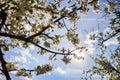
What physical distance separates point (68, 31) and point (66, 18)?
152cm

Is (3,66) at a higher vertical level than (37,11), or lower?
lower

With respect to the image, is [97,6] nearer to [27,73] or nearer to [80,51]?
[80,51]

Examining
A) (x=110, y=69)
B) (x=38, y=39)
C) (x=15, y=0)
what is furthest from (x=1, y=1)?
(x=110, y=69)

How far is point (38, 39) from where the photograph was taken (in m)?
15.0

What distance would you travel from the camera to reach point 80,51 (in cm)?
1442

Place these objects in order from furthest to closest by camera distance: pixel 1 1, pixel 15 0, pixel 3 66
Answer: pixel 3 66 < pixel 1 1 < pixel 15 0

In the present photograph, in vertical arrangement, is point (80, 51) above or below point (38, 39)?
below

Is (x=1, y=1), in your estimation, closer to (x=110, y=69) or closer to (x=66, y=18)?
(x=66, y=18)

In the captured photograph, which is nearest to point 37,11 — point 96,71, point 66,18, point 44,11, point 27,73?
point 44,11

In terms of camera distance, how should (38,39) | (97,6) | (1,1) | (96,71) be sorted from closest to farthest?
(1,1)
(97,6)
(38,39)
(96,71)

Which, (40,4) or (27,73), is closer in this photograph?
(40,4)

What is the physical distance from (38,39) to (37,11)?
2.29m

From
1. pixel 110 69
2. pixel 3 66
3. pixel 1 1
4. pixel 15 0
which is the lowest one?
pixel 3 66

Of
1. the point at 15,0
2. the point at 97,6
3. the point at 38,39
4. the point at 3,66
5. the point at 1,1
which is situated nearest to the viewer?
the point at 15,0
